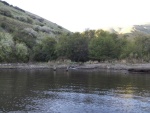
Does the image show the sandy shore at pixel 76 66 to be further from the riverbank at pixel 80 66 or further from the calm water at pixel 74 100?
the calm water at pixel 74 100

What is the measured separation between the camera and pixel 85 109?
6312 cm

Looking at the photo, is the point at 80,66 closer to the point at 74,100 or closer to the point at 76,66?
the point at 76,66

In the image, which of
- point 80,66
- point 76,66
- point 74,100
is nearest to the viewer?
point 74,100

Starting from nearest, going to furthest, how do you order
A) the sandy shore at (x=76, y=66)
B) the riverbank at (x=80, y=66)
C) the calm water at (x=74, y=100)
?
1. the calm water at (x=74, y=100)
2. the riverbank at (x=80, y=66)
3. the sandy shore at (x=76, y=66)

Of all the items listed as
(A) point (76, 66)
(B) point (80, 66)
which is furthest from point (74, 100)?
(A) point (76, 66)

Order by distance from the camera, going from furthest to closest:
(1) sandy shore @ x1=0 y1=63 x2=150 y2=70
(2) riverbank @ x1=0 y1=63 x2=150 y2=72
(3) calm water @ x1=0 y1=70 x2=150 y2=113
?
(1) sandy shore @ x1=0 y1=63 x2=150 y2=70 < (2) riverbank @ x1=0 y1=63 x2=150 y2=72 < (3) calm water @ x1=0 y1=70 x2=150 y2=113

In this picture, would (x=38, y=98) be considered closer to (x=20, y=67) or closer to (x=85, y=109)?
(x=85, y=109)

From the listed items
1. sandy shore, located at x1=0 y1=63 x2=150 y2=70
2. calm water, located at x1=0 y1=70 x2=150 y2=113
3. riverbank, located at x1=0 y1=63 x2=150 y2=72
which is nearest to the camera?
calm water, located at x1=0 y1=70 x2=150 y2=113

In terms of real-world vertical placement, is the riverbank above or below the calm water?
above

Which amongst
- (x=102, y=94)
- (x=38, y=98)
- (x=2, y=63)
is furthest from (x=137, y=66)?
(x=38, y=98)

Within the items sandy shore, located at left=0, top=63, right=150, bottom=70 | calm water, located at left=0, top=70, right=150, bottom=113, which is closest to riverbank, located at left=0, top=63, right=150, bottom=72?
sandy shore, located at left=0, top=63, right=150, bottom=70

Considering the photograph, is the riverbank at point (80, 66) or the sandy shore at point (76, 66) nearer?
the riverbank at point (80, 66)

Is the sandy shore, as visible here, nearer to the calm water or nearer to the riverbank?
the riverbank

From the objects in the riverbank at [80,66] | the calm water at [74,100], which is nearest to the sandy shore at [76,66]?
the riverbank at [80,66]
